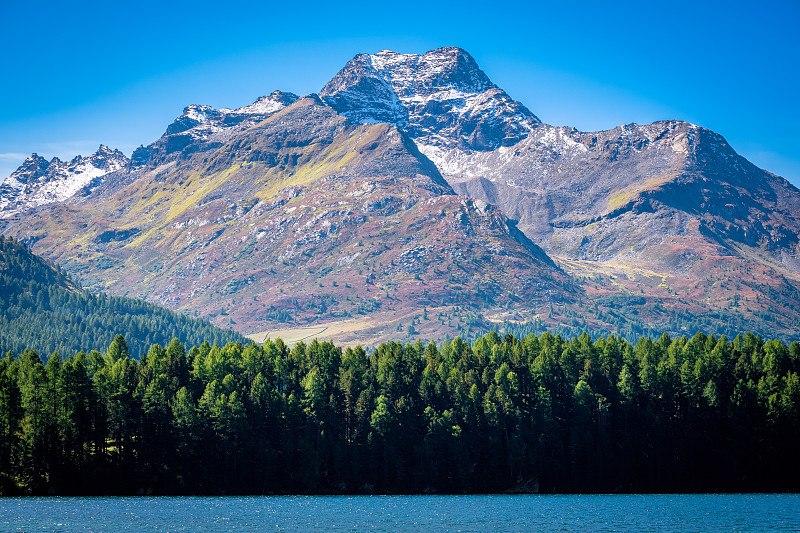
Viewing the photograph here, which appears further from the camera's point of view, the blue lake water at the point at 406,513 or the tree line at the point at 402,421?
the tree line at the point at 402,421

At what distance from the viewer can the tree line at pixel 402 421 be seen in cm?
13525

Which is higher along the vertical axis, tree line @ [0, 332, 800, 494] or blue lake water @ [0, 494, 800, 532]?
tree line @ [0, 332, 800, 494]

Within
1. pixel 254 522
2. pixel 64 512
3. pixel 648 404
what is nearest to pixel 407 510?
pixel 254 522

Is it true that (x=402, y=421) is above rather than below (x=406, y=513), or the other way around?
above

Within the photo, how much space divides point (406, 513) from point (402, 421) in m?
33.6

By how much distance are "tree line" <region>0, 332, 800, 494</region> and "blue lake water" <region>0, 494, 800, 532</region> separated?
6663 mm

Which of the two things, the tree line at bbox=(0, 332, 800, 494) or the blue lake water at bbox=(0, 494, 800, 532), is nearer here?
the blue lake water at bbox=(0, 494, 800, 532)

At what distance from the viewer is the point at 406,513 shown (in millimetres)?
117500

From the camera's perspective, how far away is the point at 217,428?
14062 cm

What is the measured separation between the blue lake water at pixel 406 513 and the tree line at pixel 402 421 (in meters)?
6.66

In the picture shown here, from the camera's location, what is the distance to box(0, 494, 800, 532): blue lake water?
10225 cm

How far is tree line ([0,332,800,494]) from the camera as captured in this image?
444 ft

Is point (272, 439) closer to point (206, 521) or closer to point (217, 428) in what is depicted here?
point (217, 428)

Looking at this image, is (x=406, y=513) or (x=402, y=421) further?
(x=402, y=421)
